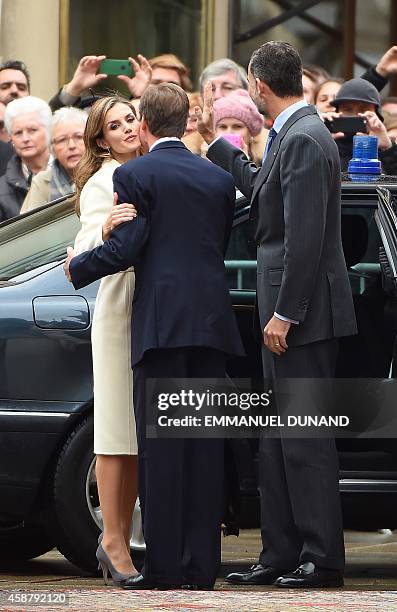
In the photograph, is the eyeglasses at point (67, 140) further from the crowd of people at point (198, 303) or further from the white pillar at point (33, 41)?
the white pillar at point (33, 41)

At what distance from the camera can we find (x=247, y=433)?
6.98 meters

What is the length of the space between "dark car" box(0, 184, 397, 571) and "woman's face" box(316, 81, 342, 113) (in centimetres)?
397

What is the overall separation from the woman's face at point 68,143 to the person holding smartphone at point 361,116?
1.38 metres

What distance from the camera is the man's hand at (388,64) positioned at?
1023 centimetres

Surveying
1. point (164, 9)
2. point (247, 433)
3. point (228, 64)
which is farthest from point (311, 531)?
point (164, 9)

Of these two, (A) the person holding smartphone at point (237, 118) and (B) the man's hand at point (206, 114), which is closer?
(B) the man's hand at point (206, 114)

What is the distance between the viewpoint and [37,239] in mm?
7621

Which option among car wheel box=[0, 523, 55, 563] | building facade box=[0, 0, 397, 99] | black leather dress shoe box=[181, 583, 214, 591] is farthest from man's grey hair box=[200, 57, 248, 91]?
black leather dress shoe box=[181, 583, 214, 591]

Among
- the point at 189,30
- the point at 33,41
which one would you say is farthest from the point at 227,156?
the point at 189,30

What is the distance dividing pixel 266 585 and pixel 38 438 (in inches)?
44.0

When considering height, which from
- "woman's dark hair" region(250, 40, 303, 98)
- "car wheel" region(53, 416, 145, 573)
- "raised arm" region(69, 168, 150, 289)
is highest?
"woman's dark hair" region(250, 40, 303, 98)

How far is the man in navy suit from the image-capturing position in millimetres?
6289

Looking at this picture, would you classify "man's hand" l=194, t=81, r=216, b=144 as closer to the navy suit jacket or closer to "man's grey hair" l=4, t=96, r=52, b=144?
the navy suit jacket

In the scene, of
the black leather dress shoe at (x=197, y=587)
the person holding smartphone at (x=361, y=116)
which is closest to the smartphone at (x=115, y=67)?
the person holding smartphone at (x=361, y=116)
